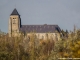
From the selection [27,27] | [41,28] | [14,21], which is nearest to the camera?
[27,27]

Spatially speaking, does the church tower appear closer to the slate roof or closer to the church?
the church

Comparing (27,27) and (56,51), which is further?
(27,27)

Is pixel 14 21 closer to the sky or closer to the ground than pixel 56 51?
closer to the sky

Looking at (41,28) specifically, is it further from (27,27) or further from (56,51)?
(56,51)

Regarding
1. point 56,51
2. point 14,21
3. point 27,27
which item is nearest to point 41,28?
point 27,27

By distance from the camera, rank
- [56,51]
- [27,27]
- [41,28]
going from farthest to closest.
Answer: [41,28]
[27,27]
[56,51]

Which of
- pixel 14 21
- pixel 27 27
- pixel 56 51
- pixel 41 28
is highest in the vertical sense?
pixel 14 21

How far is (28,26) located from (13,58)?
63094 millimetres

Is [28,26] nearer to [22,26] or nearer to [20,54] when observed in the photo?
[22,26]

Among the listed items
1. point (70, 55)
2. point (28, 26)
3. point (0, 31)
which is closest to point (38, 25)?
point (28, 26)

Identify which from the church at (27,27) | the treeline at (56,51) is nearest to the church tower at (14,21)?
the church at (27,27)

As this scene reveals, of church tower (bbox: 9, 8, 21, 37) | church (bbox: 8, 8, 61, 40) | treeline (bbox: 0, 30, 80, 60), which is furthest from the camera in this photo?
church tower (bbox: 9, 8, 21, 37)

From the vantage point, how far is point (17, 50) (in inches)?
1586

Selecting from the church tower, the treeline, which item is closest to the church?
the church tower
